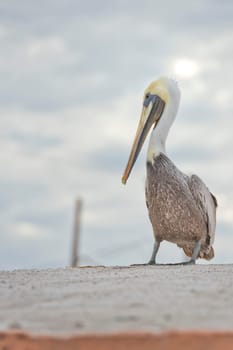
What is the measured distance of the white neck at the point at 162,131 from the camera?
42.7 ft

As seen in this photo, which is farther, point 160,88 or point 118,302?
point 160,88

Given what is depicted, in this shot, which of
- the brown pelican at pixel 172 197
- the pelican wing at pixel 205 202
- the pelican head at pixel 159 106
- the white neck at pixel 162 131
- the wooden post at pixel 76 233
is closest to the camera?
the brown pelican at pixel 172 197

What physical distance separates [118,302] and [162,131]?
640cm

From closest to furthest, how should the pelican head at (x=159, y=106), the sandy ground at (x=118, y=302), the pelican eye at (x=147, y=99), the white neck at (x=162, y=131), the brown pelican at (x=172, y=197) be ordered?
the sandy ground at (x=118, y=302)
the brown pelican at (x=172, y=197)
the white neck at (x=162, y=131)
the pelican head at (x=159, y=106)
the pelican eye at (x=147, y=99)

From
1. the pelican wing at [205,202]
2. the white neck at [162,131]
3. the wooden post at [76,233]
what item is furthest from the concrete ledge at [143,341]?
the wooden post at [76,233]

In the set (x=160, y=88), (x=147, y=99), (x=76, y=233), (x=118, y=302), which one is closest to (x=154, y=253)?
(x=147, y=99)

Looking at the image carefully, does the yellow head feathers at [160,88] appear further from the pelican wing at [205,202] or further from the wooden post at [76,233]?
the wooden post at [76,233]

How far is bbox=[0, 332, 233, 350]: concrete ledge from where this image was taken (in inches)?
222

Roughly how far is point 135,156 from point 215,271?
13.6 feet

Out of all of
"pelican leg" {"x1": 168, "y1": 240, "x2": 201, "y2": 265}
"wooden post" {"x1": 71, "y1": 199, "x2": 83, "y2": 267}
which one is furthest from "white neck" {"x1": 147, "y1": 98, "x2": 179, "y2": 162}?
"wooden post" {"x1": 71, "y1": 199, "x2": 83, "y2": 267}

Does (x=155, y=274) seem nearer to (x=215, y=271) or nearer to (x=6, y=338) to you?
(x=215, y=271)

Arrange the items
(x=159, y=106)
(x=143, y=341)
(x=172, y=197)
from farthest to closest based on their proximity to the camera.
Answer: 1. (x=159, y=106)
2. (x=172, y=197)
3. (x=143, y=341)

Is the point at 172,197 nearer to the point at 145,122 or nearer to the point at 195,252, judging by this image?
the point at 195,252

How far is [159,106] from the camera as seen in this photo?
13477 millimetres
